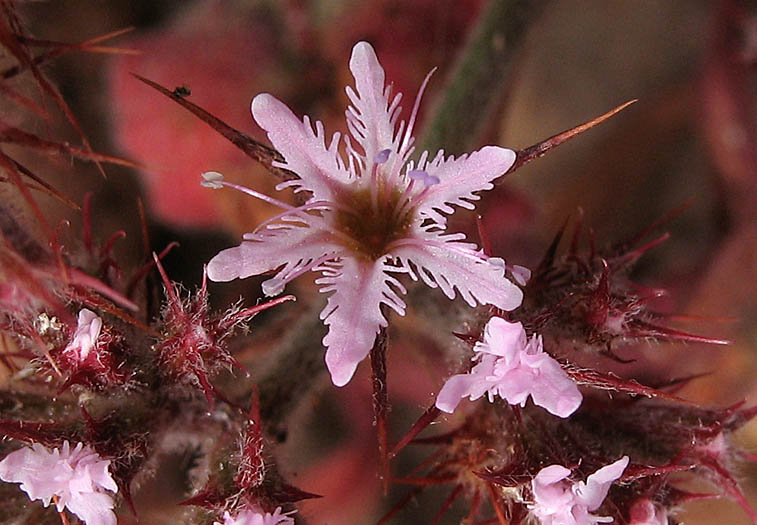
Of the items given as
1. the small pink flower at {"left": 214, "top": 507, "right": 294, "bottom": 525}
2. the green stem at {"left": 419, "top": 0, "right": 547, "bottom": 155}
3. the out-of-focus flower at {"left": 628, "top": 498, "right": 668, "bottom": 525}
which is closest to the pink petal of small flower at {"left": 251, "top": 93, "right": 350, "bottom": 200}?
the small pink flower at {"left": 214, "top": 507, "right": 294, "bottom": 525}

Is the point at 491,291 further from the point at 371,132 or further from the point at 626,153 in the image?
the point at 626,153

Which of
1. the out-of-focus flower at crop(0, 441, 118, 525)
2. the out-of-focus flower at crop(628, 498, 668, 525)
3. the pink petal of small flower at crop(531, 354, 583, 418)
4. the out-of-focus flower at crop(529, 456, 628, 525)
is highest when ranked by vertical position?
the pink petal of small flower at crop(531, 354, 583, 418)

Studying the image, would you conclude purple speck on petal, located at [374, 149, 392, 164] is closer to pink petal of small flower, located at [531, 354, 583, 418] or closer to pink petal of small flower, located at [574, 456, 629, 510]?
pink petal of small flower, located at [531, 354, 583, 418]

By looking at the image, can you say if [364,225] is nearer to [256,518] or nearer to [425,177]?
[425,177]

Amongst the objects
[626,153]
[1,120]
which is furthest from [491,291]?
[626,153]

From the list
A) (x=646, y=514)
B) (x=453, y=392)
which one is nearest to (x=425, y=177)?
(x=453, y=392)

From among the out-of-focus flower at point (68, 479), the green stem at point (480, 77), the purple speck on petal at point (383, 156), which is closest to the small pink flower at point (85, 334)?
the out-of-focus flower at point (68, 479)
